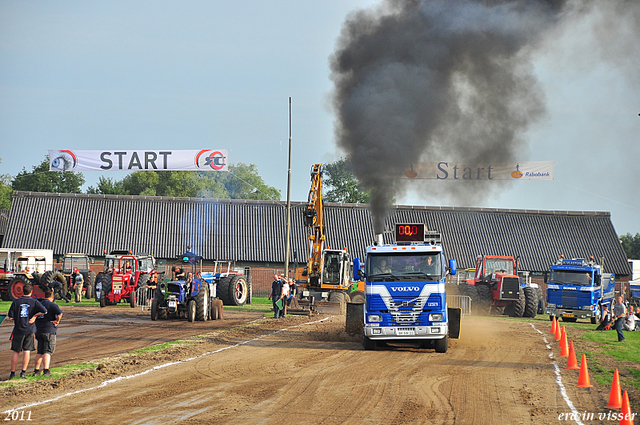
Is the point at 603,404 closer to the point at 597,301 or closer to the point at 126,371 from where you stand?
the point at 126,371

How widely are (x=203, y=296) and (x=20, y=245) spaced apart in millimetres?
30081

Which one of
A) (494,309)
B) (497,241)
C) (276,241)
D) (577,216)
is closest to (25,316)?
(494,309)

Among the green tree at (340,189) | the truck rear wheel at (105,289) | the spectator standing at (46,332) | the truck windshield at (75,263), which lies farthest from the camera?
the green tree at (340,189)

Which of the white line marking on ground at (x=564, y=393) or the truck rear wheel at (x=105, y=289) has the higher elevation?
the truck rear wheel at (x=105, y=289)

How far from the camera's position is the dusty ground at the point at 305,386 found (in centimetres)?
894

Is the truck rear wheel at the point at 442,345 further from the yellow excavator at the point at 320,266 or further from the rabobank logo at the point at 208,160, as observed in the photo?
the rabobank logo at the point at 208,160

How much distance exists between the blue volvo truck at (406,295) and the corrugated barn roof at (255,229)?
32.0m

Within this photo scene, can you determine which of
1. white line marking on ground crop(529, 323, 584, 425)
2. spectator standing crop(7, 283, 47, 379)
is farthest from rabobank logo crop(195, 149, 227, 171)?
spectator standing crop(7, 283, 47, 379)

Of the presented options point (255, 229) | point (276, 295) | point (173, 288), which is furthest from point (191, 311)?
point (255, 229)

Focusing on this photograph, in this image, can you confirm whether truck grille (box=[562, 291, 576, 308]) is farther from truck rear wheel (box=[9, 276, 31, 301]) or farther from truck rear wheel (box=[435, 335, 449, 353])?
truck rear wheel (box=[9, 276, 31, 301])

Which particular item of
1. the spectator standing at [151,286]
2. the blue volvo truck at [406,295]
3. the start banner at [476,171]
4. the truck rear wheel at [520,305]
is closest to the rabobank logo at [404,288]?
the blue volvo truck at [406,295]

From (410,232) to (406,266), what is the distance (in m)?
3.68

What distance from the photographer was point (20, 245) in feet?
154

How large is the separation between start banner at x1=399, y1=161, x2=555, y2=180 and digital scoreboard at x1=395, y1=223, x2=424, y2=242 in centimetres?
454
